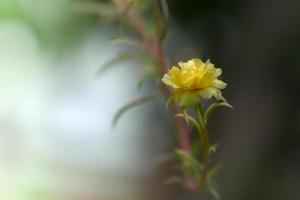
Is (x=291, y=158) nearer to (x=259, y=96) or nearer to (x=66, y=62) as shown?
(x=259, y=96)

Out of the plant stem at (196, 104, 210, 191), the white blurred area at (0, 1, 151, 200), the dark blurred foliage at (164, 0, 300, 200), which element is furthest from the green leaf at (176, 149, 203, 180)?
the white blurred area at (0, 1, 151, 200)

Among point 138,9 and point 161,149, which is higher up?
point 161,149

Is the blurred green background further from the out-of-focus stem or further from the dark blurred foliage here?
the out-of-focus stem

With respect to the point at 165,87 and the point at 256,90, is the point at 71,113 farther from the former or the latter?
the point at 165,87

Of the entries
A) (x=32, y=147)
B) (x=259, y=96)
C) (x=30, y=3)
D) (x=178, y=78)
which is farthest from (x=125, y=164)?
(x=178, y=78)

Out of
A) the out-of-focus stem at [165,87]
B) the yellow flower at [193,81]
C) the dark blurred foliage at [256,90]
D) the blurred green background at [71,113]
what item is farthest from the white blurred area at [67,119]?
the yellow flower at [193,81]
